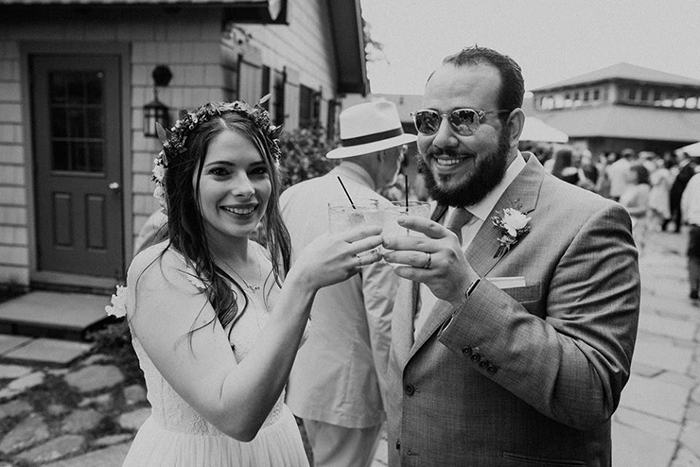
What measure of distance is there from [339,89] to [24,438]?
11.2 meters

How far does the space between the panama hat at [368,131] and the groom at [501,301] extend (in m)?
1.27

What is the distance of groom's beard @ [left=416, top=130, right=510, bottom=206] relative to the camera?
6.26 feet

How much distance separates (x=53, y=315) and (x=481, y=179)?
208 inches

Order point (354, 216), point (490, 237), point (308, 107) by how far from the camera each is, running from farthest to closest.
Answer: point (308, 107)
point (490, 237)
point (354, 216)

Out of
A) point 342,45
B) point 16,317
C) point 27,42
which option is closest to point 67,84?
point 27,42

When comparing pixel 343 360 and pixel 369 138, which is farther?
pixel 369 138

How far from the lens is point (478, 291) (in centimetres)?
153

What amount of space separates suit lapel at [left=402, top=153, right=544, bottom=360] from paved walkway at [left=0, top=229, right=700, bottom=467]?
2299 mm

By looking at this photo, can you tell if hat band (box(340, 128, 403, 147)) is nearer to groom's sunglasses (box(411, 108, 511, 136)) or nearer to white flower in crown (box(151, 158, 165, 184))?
groom's sunglasses (box(411, 108, 511, 136))

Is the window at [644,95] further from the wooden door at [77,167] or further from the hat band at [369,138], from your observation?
the hat band at [369,138]

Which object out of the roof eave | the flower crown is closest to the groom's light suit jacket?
the flower crown

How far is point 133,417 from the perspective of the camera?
4.13m

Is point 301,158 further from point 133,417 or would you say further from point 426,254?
point 426,254

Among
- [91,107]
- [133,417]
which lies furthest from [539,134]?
[133,417]
